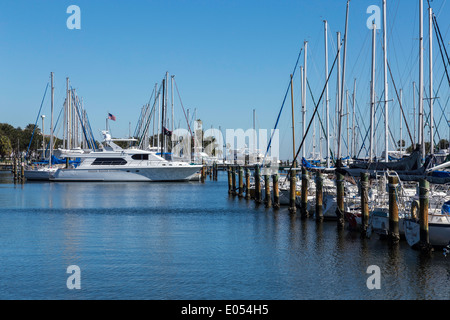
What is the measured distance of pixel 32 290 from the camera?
16.2 m

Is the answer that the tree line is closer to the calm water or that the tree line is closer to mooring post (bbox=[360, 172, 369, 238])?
the calm water

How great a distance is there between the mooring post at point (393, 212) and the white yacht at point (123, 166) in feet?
152

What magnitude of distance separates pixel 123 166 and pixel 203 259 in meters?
47.3

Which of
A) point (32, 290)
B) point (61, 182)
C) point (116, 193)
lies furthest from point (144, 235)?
point (61, 182)

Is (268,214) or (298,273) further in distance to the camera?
(268,214)

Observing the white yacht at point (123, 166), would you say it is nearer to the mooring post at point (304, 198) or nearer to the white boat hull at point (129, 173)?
the white boat hull at point (129, 173)

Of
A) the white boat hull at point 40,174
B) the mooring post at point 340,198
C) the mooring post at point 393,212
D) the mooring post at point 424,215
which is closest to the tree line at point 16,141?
the white boat hull at point 40,174

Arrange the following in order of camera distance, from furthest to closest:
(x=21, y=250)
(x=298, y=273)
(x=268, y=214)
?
(x=268, y=214)
(x=21, y=250)
(x=298, y=273)

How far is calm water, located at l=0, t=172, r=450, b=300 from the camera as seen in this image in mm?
16125

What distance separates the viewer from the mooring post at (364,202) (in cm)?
2342

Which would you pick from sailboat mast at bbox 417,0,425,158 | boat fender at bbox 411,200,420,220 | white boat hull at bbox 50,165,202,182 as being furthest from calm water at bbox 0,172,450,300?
white boat hull at bbox 50,165,202,182

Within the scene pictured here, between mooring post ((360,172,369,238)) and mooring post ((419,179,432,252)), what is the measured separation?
3.93 meters

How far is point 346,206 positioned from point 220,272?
1068 centimetres
